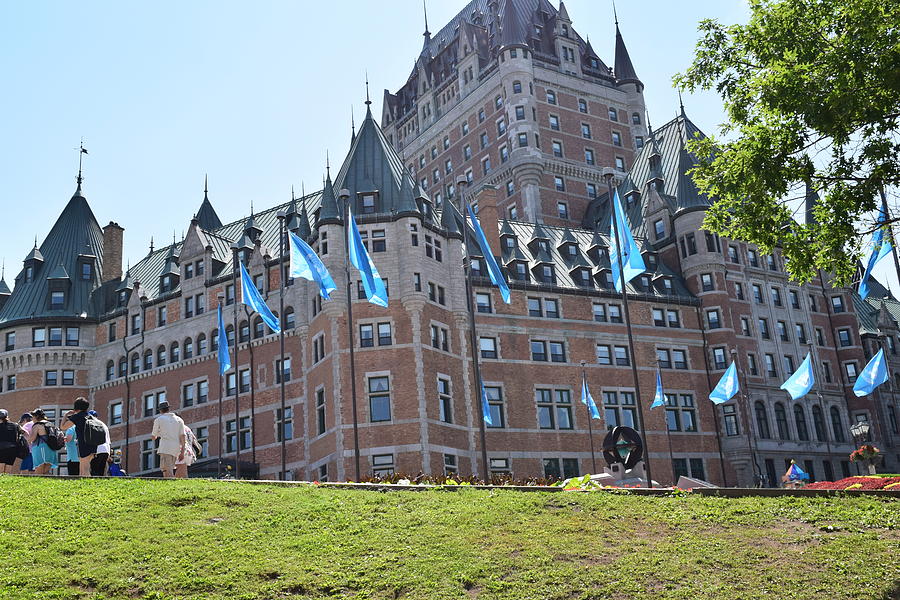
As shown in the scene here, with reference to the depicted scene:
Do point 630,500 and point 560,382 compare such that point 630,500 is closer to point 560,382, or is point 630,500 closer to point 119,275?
point 560,382

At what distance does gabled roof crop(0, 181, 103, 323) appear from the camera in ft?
206

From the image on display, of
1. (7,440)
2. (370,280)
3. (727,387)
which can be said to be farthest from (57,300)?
(7,440)

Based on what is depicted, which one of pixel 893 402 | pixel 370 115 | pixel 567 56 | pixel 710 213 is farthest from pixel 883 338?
pixel 710 213

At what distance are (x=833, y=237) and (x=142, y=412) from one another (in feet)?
155

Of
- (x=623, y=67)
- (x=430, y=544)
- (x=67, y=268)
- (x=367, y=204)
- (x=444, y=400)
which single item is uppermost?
(x=623, y=67)

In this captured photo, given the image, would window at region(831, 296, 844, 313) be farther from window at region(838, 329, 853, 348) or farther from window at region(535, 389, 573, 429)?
window at region(535, 389, 573, 429)

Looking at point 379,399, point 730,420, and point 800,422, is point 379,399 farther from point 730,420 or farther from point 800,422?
point 800,422

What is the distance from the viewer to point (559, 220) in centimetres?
7850

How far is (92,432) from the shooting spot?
22344mm

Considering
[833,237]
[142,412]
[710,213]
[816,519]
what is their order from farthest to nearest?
[142,412] < [710,213] < [833,237] < [816,519]

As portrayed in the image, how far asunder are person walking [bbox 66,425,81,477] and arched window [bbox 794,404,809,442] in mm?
48589

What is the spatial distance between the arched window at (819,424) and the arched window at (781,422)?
2.63 m

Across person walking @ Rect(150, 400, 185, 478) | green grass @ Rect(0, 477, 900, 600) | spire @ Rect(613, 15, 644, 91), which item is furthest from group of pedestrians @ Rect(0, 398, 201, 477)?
spire @ Rect(613, 15, 644, 91)

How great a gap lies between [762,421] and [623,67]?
41163 mm
